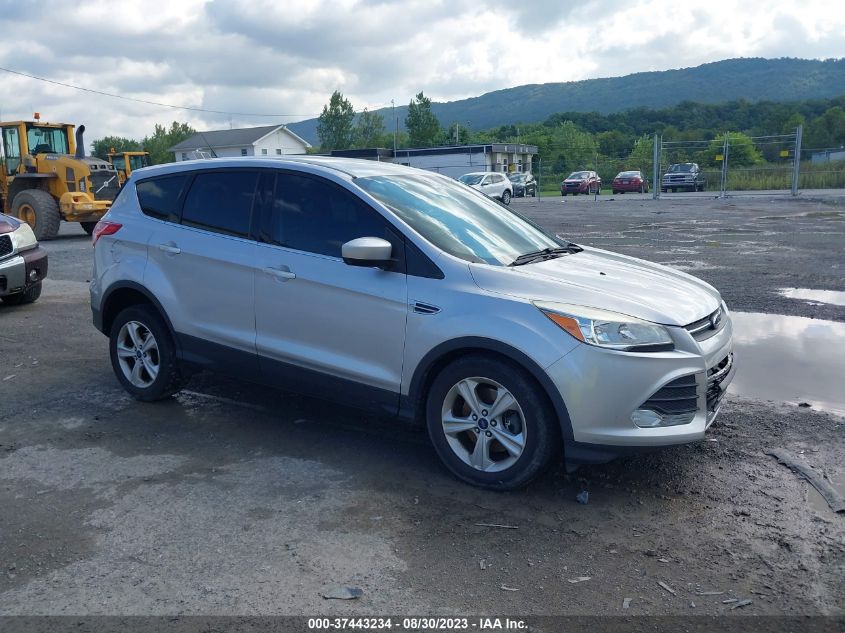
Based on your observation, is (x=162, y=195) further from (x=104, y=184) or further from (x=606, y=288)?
(x=104, y=184)

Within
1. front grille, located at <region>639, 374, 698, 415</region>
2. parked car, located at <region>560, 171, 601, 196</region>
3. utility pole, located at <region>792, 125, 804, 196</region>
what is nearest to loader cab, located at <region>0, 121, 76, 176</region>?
front grille, located at <region>639, 374, 698, 415</region>

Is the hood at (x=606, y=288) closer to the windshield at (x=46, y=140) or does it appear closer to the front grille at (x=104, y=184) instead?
the front grille at (x=104, y=184)

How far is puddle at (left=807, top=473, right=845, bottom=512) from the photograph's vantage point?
4086mm

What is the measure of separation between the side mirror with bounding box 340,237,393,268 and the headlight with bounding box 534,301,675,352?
3.37 feet

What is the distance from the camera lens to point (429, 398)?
177 inches

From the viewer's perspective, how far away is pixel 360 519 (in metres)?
4.05

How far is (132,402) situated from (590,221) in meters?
19.9

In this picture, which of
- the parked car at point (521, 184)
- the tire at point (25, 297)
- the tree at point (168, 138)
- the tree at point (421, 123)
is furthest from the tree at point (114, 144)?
the tire at point (25, 297)

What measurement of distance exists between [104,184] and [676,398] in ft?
63.8

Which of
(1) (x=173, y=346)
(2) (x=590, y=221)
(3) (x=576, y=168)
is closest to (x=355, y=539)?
(1) (x=173, y=346)

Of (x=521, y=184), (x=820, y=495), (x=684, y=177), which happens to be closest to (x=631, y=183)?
(x=684, y=177)

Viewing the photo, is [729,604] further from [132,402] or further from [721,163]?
[721,163]

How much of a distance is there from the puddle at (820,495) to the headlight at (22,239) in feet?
30.0

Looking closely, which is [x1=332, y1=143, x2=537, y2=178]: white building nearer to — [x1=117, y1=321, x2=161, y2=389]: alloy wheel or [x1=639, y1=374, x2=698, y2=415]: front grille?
[x1=117, y1=321, x2=161, y2=389]: alloy wheel
